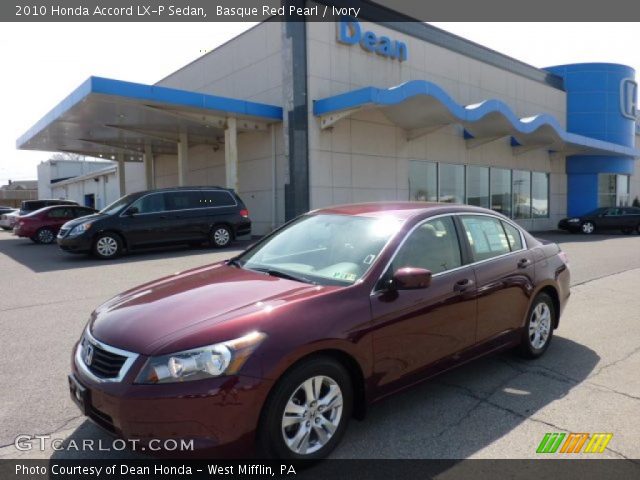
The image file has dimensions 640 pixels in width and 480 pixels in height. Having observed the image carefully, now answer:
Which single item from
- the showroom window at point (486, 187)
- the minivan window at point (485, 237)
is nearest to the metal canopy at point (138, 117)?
the showroom window at point (486, 187)

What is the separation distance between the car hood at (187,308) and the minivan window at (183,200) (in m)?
9.71

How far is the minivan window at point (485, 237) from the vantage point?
13.8ft

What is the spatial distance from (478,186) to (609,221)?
655cm

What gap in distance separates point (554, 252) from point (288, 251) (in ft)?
9.79

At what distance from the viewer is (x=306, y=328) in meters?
2.83

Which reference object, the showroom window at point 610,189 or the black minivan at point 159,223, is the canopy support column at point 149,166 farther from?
the showroom window at point 610,189

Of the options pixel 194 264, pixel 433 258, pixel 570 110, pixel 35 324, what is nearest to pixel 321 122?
pixel 194 264

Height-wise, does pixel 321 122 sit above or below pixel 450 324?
above

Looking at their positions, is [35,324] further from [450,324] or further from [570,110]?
[570,110]

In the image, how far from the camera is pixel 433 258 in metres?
3.83

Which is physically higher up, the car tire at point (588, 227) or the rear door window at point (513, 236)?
the rear door window at point (513, 236)

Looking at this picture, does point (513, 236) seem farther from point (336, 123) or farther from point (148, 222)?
point (336, 123)

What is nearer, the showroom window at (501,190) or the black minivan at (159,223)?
the black minivan at (159,223)

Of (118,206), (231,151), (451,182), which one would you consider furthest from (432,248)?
(451,182)
